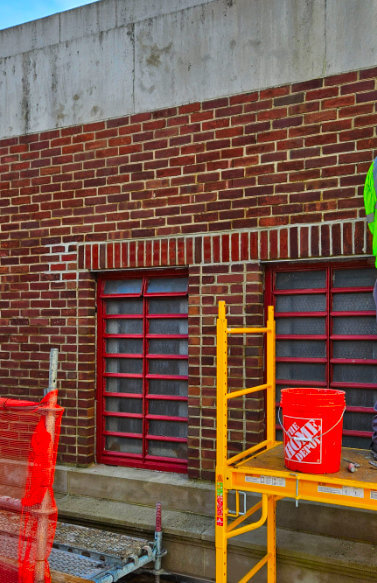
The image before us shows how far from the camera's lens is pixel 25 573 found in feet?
12.9

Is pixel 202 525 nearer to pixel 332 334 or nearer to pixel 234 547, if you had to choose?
pixel 234 547

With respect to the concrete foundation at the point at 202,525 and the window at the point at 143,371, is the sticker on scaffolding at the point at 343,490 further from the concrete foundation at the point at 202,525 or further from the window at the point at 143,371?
the window at the point at 143,371

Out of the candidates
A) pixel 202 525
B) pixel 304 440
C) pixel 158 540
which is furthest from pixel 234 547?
pixel 304 440

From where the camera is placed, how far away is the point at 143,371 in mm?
5945

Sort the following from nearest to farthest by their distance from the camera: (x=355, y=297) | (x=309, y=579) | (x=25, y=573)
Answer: (x=25, y=573) < (x=309, y=579) < (x=355, y=297)

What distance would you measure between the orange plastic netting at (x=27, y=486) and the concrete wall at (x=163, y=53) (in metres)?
3.34

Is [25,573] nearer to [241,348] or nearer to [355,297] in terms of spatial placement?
[241,348]

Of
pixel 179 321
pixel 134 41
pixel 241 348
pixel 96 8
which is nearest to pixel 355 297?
pixel 241 348

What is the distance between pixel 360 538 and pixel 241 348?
1.81 meters

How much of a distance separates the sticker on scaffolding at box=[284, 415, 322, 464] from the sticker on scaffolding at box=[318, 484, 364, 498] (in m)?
0.16

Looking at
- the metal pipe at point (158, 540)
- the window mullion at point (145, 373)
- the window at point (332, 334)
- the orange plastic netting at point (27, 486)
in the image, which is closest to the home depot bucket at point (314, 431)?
the window at point (332, 334)

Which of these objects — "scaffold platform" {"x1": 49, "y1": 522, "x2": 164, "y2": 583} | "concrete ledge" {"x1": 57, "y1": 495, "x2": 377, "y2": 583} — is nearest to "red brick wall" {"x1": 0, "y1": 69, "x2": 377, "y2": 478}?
"concrete ledge" {"x1": 57, "y1": 495, "x2": 377, "y2": 583}

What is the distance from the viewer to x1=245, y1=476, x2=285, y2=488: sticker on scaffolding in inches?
146

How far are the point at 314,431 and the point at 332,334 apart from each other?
63.8 inches
